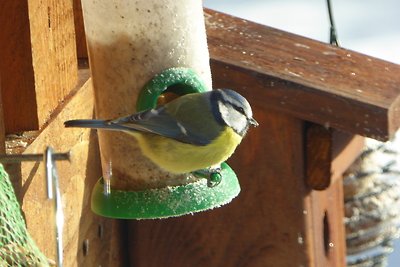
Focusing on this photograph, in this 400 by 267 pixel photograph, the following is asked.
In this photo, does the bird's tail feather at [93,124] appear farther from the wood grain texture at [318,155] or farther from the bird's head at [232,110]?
the wood grain texture at [318,155]

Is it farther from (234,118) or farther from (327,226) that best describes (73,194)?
(327,226)

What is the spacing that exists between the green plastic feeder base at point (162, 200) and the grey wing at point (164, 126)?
0.11m

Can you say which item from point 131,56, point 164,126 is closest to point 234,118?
point 164,126

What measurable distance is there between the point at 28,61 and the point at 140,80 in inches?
13.2

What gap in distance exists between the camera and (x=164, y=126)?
89.9 inches

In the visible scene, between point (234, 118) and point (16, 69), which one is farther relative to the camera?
point (234, 118)

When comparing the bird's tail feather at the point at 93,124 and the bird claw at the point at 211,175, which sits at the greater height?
the bird's tail feather at the point at 93,124

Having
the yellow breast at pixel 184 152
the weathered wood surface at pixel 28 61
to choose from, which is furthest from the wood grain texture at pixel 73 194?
the yellow breast at pixel 184 152

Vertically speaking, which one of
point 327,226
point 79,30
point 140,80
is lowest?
point 327,226

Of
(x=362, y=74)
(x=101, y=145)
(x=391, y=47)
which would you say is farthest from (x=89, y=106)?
(x=391, y=47)

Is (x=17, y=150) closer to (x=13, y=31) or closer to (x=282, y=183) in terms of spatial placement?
(x=13, y=31)

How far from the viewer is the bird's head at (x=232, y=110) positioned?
88.9 inches

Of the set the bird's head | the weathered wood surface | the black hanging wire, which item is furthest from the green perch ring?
the black hanging wire

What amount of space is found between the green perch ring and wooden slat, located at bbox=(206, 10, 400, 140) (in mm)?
187
